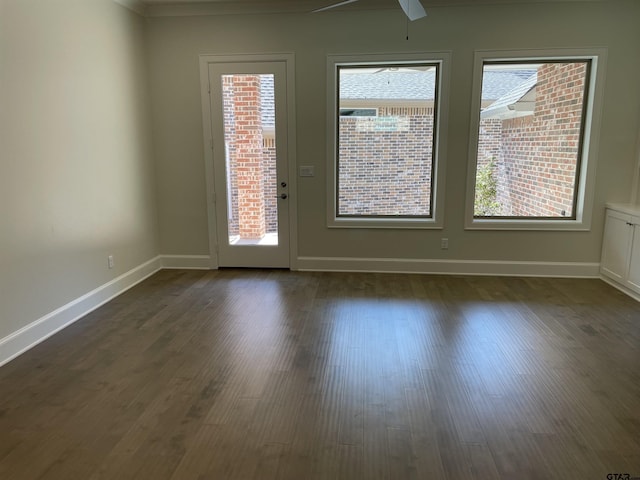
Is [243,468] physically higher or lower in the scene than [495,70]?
lower

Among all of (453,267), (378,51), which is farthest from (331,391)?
(378,51)

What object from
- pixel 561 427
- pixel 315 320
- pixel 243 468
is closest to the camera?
pixel 243 468

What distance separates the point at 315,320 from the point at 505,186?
282 centimetres

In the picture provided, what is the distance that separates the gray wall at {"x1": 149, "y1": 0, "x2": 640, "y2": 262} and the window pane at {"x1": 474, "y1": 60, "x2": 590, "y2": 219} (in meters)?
0.23

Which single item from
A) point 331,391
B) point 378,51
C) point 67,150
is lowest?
point 331,391

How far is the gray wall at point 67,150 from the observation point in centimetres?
296

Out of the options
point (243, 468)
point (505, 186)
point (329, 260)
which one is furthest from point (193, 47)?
point (243, 468)

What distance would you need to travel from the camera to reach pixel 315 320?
143 inches

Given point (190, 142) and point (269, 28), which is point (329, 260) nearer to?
point (190, 142)

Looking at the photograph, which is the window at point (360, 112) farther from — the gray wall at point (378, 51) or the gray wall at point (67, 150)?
the gray wall at point (67, 150)

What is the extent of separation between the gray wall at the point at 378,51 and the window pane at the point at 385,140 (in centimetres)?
24

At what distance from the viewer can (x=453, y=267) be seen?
4961mm

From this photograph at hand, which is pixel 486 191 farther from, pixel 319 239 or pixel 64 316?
pixel 64 316

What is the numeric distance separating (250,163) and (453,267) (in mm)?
2681
